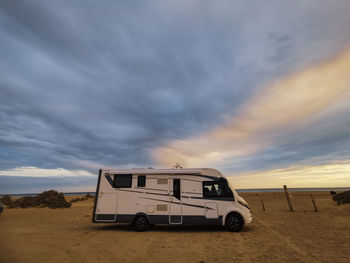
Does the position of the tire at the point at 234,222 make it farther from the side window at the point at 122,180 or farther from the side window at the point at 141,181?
the side window at the point at 122,180

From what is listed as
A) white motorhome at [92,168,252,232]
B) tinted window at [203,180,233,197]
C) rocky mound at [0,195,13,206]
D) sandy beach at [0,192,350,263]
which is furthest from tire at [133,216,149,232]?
rocky mound at [0,195,13,206]

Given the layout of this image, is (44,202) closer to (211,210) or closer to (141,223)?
(141,223)

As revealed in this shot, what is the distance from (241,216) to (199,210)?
85.1 inches

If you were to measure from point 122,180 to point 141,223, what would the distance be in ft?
8.30

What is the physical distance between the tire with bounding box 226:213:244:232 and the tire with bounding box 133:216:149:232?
14.1 feet

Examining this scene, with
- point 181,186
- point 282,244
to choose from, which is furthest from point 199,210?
point 282,244

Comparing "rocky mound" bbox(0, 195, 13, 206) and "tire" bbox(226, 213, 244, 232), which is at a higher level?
"rocky mound" bbox(0, 195, 13, 206)

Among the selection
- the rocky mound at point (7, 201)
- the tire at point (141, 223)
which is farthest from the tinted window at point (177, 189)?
the rocky mound at point (7, 201)

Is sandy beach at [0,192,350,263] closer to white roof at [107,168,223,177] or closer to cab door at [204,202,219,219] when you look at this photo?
cab door at [204,202,219,219]

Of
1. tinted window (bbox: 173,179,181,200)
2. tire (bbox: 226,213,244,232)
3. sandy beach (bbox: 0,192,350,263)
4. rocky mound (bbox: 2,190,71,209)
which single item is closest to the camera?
sandy beach (bbox: 0,192,350,263)

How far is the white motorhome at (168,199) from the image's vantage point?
9852 mm

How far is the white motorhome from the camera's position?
32.3 ft

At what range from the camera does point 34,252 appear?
234 inches

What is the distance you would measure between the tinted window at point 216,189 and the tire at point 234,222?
3.43ft
